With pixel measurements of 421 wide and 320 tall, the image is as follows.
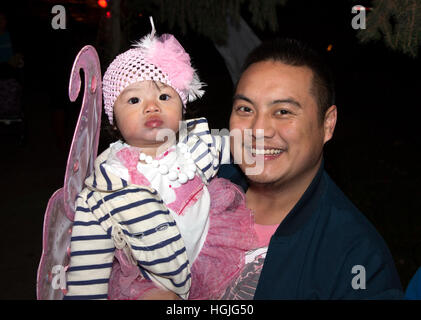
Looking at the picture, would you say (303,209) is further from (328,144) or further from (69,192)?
(328,144)

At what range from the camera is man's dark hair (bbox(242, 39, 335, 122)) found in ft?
7.32

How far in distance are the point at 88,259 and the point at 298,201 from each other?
1.05 meters

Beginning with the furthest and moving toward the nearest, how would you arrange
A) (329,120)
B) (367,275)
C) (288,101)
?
(329,120), (288,101), (367,275)

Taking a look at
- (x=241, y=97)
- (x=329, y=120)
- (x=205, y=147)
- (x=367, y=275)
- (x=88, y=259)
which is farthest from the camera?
(x=205, y=147)

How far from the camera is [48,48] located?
6.71 metres

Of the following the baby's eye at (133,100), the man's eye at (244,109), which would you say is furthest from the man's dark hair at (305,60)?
the baby's eye at (133,100)

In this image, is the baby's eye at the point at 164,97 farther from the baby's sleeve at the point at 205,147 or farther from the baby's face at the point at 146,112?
the baby's sleeve at the point at 205,147

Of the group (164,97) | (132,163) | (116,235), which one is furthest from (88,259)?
(164,97)

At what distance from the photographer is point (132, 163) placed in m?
2.16

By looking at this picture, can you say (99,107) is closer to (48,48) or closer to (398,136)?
(48,48)

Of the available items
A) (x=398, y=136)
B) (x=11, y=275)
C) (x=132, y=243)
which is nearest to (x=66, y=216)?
(x=132, y=243)

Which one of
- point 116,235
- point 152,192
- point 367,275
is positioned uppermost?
point 152,192

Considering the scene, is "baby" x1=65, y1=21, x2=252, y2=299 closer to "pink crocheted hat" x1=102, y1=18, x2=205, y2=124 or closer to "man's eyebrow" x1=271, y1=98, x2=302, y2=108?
"pink crocheted hat" x1=102, y1=18, x2=205, y2=124

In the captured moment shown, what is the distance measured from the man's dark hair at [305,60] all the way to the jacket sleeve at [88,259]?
117 centimetres
